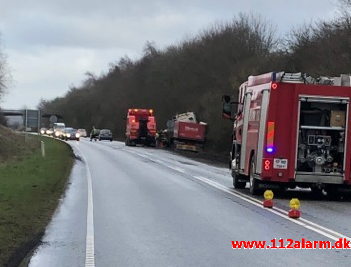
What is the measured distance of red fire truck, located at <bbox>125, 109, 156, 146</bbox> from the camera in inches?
2349

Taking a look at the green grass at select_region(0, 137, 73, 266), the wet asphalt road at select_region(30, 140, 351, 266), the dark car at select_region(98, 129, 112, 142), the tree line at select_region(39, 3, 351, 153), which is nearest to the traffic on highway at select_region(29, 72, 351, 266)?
the wet asphalt road at select_region(30, 140, 351, 266)

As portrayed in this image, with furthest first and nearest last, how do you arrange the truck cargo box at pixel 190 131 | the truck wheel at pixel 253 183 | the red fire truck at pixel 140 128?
the red fire truck at pixel 140 128
the truck cargo box at pixel 190 131
the truck wheel at pixel 253 183

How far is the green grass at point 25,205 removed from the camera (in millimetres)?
9358

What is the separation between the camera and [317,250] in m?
8.96

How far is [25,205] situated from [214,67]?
51.9 metres

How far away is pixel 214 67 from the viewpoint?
64.8 meters

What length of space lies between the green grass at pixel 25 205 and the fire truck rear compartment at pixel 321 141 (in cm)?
622

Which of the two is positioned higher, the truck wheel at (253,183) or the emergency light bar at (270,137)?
the emergency light bar at (270,137)

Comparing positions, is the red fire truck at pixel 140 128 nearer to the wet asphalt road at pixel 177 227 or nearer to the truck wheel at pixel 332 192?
the wet asphalt road at pixel 177 227

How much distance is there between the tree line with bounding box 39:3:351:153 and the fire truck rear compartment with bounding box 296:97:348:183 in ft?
64.3

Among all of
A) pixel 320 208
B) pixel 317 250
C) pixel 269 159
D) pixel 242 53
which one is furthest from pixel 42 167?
pixel 242 53

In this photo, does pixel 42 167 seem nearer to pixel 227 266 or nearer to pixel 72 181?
pixel 72 181

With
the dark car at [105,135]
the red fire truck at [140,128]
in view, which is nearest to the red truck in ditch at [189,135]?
the red fire truck at [140,128]

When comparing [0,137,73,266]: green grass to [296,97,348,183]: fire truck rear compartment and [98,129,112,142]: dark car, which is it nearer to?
[296,97,348,183]: fire truck rear compartment
